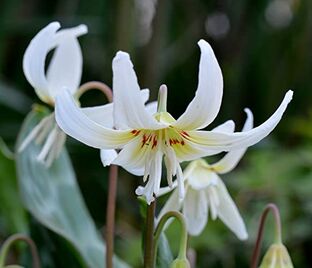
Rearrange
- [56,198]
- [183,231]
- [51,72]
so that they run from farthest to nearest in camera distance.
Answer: [56,198], [51,72], [183,231]

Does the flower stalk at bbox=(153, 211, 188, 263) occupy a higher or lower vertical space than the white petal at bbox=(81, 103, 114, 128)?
lower

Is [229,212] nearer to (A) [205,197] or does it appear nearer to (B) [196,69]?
(A) [205,197]

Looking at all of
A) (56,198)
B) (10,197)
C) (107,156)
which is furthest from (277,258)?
(10,197)

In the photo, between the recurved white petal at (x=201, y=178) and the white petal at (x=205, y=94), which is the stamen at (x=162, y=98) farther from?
the recurved white petal at (x=201, y=178)

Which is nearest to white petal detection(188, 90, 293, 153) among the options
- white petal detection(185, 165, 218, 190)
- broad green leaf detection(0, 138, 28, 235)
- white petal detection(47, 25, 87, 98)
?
white petal detection(185, 165, 218, 190)

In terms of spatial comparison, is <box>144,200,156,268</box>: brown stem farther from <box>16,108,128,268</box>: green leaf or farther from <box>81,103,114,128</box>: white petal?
<box>16,108,128,268</box>: green leaf
